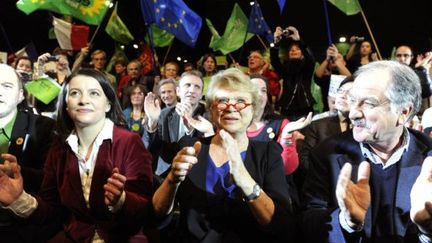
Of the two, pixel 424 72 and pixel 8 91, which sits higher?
pixel 8 91

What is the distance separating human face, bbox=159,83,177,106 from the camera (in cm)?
615

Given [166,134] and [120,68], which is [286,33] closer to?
[166,134]

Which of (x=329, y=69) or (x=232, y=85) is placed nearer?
(x=232, y=85)

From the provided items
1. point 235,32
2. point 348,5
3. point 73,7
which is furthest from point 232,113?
point 235,32

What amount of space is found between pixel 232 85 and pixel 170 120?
7.85ft

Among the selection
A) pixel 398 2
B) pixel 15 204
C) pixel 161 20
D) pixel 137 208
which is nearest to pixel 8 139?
pixel 15 204

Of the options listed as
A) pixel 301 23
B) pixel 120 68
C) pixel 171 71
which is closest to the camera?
pixel 171 71

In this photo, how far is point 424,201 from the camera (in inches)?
81.7

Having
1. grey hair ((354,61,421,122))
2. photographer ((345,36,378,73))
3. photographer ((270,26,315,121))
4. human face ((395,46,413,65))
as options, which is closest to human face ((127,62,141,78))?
photographer ((270,26,315,121))

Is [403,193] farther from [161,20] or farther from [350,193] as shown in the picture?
[161,20]

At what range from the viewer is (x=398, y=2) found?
626 inches

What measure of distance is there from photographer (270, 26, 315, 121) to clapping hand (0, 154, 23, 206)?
176 inches

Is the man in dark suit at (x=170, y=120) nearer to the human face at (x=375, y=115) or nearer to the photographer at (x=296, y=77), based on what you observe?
the photographer at (x=296, y=77)

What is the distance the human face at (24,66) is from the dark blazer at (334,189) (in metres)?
5.49
